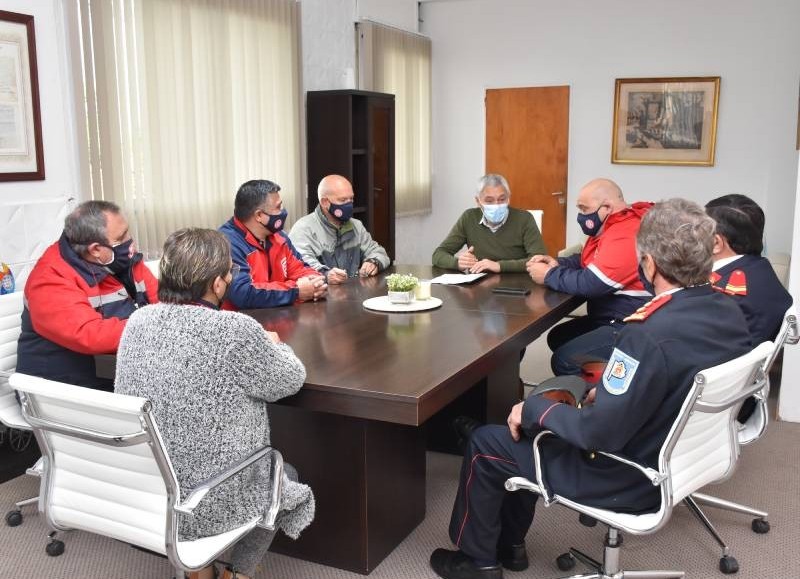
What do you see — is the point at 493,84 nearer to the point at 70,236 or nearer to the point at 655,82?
the point at 655,82

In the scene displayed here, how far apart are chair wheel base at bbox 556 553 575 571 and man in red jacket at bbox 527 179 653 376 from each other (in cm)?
95

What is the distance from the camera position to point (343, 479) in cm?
270

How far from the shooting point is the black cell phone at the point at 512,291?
3.70m

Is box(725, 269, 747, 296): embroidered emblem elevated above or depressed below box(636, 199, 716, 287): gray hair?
below

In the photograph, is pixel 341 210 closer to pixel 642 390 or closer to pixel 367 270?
pixel 367 270

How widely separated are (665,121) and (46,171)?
543 cm

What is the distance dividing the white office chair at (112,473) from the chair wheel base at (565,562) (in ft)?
3.71

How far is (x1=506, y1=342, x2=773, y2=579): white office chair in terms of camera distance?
2.07 meters

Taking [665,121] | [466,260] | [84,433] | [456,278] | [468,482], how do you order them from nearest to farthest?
1. [84,433]
2. [468,482]
3. [456,278]
4. [466,260]
5. [665,121]

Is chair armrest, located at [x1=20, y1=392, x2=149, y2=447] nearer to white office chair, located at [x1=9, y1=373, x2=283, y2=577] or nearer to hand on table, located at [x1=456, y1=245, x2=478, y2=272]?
white office chair, located at [x1=9, y1=373, x2=283, y2=577]

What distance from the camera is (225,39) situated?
532 centimetres

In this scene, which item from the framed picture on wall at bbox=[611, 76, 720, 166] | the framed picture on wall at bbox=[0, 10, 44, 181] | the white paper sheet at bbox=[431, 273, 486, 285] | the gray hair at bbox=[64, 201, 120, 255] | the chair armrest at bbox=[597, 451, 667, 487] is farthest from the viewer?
the framed picture on wall at bbox=[611, 76, 720, 166]

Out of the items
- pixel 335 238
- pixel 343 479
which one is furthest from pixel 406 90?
pixel 343 479

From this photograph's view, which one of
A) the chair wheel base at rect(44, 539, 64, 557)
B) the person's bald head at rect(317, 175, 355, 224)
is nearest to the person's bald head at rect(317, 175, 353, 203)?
the person's bald head at rect(317, 175, 355, 224)
